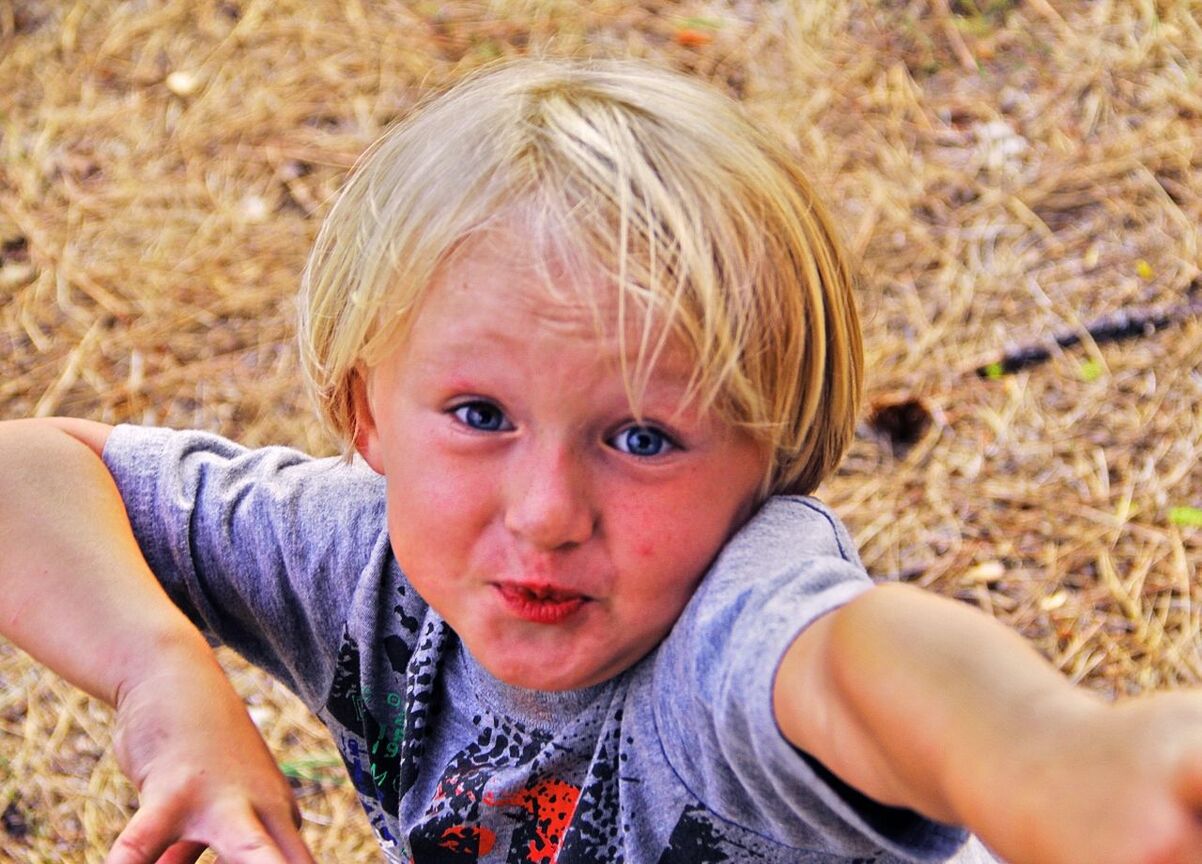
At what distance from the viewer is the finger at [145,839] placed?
1300mm

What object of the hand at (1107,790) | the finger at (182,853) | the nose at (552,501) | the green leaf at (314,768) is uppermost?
the hand at (1107,790)

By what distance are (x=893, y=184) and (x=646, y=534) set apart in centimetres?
223

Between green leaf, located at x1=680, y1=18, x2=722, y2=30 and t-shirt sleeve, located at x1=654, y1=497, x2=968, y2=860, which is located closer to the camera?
t-shirt sleeve, located at x1=654, y1=497, x2=968, y2=860

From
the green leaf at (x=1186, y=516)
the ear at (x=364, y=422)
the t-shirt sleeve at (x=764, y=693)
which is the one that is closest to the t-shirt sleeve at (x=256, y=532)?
the ear at (x=364, y=422)

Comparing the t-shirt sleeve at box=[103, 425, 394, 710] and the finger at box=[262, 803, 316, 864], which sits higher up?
the t-shirt sleeve at box=[103, 425, 394, 710]

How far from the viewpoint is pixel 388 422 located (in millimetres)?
1367

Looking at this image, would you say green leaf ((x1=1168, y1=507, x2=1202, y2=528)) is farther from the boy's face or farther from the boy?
the boy's face

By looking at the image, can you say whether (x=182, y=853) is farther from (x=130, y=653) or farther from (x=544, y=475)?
(x=544, y=475)

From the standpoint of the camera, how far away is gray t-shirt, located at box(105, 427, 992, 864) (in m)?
1.14

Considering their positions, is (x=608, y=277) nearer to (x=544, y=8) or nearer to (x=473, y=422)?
(x=473, y=422)

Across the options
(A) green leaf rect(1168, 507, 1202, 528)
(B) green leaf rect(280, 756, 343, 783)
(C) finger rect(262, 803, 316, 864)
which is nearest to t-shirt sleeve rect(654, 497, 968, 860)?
(C) finger rect(262, 803, 316, 864)

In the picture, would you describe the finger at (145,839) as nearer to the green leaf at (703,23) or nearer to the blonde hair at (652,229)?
the blonde hair at (652,229)

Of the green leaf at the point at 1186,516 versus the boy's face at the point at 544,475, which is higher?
the boy's face at the point at 544,475

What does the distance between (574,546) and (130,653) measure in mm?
548
